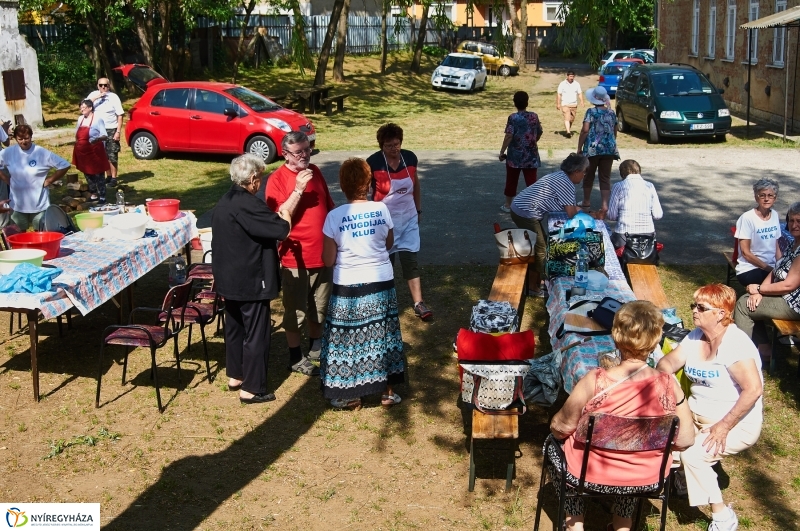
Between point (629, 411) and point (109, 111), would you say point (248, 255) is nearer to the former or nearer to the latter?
point (629, 411)

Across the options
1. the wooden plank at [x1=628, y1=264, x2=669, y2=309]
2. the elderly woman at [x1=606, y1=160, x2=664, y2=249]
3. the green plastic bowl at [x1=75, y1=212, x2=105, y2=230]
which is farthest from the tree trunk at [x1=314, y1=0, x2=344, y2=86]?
the wooden plank at [x1=628, y1=264, x2=669, y2=309]

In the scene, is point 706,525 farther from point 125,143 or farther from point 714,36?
point 714,36

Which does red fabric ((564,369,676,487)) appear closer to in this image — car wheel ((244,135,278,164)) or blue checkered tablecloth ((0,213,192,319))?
blue checkered tablecloth ((0,213,192,319))

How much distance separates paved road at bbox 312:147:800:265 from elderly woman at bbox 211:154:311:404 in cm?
424

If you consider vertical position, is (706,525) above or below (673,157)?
below

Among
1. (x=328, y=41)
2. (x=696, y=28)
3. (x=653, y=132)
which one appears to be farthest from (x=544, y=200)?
(x=696, y=28)

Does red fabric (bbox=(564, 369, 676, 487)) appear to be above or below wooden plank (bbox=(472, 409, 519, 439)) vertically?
above

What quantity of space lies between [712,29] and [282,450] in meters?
28.2

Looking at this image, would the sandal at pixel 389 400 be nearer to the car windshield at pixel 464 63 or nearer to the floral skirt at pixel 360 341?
the floral skirt at pixel 360 341

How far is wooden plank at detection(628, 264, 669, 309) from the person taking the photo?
306 inches

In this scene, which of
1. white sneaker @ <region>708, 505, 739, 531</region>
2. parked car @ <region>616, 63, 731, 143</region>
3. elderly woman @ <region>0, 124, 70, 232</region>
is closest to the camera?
white sneaker @ <region>708, 505, 739, 531</region>

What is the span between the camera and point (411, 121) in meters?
25.5

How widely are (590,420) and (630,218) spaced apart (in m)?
4.81

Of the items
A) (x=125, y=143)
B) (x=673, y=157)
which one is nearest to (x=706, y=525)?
(x=673, y=157)
